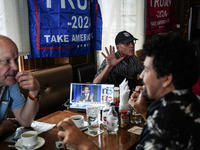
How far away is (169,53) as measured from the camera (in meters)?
0.87

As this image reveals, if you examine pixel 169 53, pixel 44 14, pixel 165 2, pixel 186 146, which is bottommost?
pixel 186 146

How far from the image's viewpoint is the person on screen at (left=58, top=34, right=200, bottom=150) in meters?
0.76

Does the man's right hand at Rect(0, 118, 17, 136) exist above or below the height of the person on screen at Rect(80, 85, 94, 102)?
below

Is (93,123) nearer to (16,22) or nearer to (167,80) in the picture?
(167,80)

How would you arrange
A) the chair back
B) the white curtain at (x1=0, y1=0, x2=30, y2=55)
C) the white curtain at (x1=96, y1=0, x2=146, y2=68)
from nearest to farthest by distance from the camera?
the white curtain at (x1=0, y1=0, x2=30, y2=55)
the chair back
the white curtain at (x1=96, y1=0, x2=146, y2=68)

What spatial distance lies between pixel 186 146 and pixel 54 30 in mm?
1971

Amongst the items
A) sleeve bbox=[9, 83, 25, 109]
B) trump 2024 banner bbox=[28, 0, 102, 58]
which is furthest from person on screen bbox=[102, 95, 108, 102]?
trump 2024 banner bbox=[28, 0, 102, 58]

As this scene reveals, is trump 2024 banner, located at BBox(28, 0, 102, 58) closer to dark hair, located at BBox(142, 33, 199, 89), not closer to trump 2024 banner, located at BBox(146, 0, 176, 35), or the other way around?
dark hair, located at BBox(142, 33, 199, 89)

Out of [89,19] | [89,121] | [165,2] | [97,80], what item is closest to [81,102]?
[89,121]

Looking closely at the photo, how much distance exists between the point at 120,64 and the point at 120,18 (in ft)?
4.59

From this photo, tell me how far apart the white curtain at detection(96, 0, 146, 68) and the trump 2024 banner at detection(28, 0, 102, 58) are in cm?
41

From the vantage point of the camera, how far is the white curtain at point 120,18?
323cm

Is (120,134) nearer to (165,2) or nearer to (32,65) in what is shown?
(32,65)

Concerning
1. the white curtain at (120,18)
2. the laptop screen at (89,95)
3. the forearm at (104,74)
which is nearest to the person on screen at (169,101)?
the laptop screen at (89,95)
